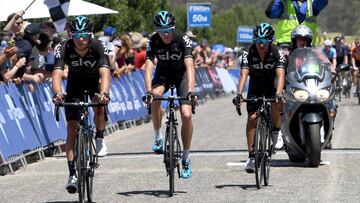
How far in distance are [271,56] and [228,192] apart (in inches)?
87.3

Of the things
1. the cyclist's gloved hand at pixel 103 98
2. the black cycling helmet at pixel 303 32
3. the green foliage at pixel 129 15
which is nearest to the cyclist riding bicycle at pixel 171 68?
the cyclist's gloved hand at pixel 103 98

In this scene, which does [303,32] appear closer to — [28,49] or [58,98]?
[28,49]

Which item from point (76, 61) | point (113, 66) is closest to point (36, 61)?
point (113, 66)

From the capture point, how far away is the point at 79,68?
12.2m

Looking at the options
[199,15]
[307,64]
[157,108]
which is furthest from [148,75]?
[199,15]

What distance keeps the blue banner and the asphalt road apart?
25.2 metres

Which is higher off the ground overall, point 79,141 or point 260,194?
point 79,141

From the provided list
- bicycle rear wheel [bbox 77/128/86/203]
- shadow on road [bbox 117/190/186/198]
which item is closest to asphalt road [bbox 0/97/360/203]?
shadow on road [bbox 117/190/186/198]

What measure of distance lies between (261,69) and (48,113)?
206 inches

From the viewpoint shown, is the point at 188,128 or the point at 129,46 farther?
the point at 129,46

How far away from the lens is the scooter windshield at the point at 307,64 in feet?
49.4

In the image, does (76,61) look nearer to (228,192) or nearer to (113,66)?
(228,192)

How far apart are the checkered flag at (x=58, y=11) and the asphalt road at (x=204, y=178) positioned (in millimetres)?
2216

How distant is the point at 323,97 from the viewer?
1473cm
